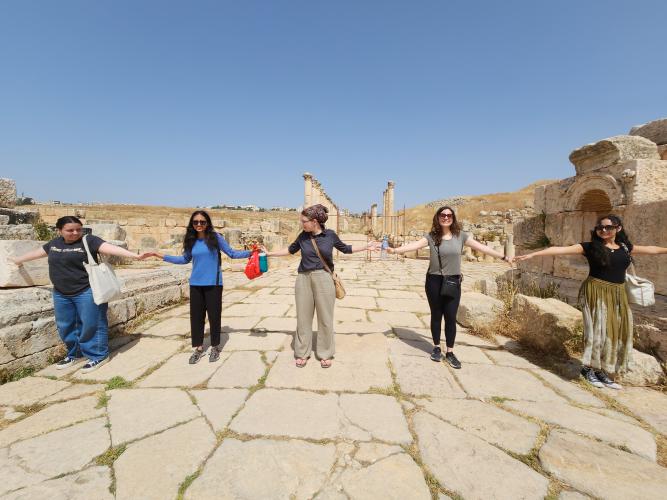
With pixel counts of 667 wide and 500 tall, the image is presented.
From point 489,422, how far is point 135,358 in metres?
3.43

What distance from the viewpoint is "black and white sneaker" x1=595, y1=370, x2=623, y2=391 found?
2.61 metres

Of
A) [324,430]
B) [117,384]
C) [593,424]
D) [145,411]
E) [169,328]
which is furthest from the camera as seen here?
[169,328]

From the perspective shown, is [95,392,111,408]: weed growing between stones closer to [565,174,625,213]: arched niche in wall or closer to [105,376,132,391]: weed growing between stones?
[105,376,132,391]: weed growing between stones

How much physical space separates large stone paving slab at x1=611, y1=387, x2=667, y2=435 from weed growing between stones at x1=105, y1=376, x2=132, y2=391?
417 centimetres

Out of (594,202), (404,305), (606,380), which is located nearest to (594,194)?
(594,202)

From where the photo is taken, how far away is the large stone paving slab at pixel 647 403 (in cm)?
216

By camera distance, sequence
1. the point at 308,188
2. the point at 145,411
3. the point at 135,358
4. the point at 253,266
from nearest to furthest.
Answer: the point at 145,411 < the point at 135,358 < the point at 253,266 < the point at 308,188

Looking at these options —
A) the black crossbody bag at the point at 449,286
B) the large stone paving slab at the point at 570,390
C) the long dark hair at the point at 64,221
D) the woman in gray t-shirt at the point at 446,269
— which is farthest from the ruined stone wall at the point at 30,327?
the large stone paving slab at the point at 570,390

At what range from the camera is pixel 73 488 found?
5.02 feet

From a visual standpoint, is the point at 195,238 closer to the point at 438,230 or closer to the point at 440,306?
the point at 438,230

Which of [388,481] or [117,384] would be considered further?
[117,384]

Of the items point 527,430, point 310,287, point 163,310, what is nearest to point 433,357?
point 527,430

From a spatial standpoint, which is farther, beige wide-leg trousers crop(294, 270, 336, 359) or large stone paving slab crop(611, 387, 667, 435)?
beige wide-leg trousers crop(294, 270, 336, 359)

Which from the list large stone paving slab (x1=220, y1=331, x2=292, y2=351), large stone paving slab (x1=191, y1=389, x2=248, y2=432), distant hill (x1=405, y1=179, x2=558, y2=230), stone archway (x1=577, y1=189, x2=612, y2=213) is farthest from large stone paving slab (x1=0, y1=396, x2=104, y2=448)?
distant hill (x1=405, y1=179, x2=558, y2=230)
